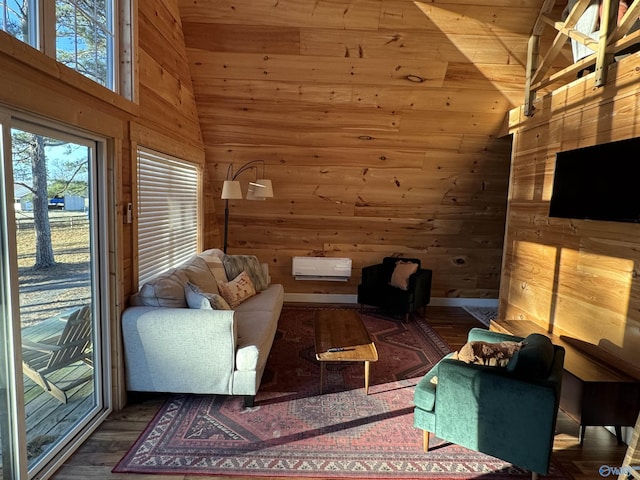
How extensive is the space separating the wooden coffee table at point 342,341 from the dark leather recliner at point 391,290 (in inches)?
49.2

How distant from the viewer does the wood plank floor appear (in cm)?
212

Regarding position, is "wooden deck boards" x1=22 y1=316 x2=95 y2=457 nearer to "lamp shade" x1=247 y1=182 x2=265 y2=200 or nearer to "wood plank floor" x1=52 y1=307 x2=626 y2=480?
"wood plank floor" x1=52 y1=307 x2=626 y2=480

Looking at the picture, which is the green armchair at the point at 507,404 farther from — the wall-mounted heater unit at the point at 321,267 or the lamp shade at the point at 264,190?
the wall-mounted heater unit at the point at 321,267

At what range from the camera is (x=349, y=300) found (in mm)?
5824

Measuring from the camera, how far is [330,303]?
19.0ft

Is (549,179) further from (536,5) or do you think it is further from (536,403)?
(536,403)

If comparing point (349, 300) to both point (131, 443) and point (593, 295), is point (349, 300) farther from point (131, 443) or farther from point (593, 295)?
point (131, 443)

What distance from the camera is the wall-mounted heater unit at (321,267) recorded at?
5590mm

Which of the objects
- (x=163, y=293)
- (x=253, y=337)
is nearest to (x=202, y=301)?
(x=163, y=293)

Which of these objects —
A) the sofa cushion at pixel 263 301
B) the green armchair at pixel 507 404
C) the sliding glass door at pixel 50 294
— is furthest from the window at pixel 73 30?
the green armchair at pixel 507 404

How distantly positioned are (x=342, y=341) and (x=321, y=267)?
2.49 m

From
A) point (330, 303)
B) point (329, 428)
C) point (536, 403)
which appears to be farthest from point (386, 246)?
point (536, 403)

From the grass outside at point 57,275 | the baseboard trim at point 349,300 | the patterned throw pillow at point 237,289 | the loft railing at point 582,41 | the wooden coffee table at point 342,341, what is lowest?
the baseboard trim at point 349,300

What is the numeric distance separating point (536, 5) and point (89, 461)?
16.3 ft
